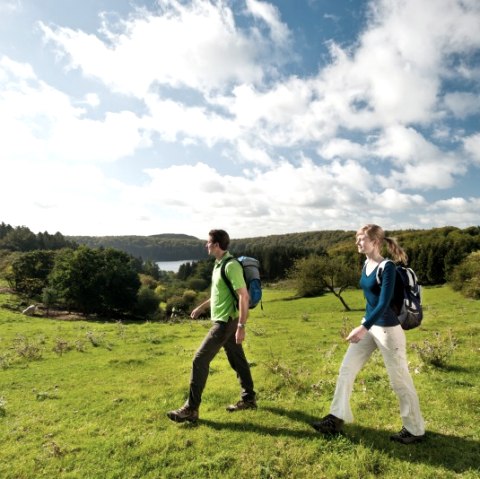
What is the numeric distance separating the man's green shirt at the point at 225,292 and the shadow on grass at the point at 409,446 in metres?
1.86

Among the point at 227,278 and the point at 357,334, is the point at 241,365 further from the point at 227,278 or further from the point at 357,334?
the point at 357,334

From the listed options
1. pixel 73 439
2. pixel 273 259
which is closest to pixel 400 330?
pixel 73 439

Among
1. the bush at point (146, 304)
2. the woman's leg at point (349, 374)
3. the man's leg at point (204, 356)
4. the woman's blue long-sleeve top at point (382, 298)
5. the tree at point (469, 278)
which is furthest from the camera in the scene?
the bush at point (146, 304)

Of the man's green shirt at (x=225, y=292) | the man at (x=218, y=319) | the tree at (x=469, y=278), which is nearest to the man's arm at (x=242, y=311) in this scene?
the man at (x=218, y=319)

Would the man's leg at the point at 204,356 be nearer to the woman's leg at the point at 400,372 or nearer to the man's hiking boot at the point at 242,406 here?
the man's hiking boot at the point at 242,406

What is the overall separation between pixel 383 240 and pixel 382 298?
948 mm

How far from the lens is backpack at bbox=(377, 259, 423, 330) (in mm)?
5332

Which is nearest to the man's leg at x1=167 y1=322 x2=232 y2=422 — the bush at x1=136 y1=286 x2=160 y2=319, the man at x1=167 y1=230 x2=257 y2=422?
the man at x1=167 y1=230 x2=257 y2=422

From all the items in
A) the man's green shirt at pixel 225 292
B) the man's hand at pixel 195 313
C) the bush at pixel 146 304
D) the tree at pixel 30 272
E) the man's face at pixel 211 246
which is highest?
the man's face at pixel 211 246

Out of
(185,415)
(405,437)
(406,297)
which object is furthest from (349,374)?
(185,415)

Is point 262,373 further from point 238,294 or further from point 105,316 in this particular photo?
point 105,316

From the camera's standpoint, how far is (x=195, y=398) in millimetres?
6527

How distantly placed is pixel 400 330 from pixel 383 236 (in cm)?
137

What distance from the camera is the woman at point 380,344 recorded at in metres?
5.26
